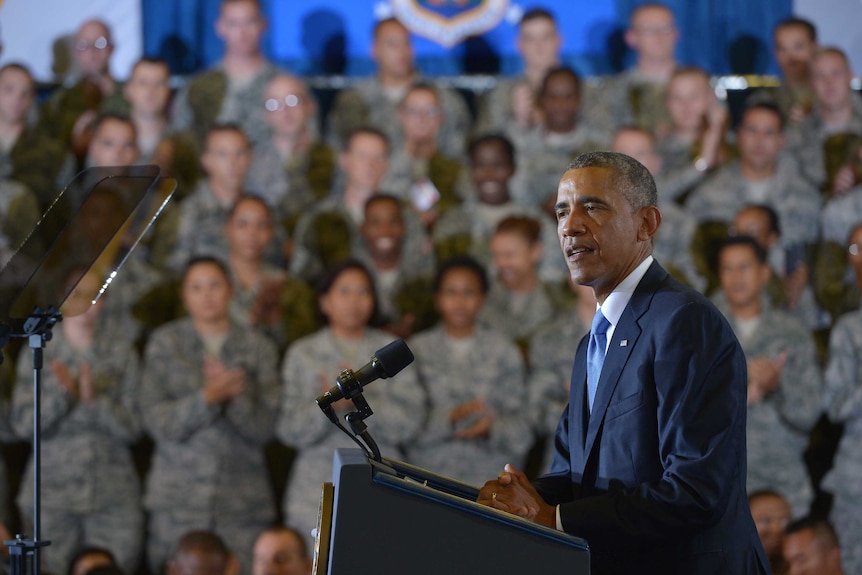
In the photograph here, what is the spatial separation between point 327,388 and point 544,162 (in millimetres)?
1738

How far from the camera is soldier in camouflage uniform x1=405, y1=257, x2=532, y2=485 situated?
494 cm

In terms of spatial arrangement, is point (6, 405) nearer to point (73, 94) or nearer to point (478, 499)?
point (73, 94)

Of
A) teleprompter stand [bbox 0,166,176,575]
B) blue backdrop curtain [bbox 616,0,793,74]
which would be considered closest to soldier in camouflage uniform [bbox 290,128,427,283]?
blue backdrop curtain [bbox 616,0,793,74]

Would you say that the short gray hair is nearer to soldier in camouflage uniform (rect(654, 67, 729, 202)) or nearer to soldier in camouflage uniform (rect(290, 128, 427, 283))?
soldier in camouflage uniform (rect(290, 128, 427, 283))

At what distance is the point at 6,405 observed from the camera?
16.1 feet

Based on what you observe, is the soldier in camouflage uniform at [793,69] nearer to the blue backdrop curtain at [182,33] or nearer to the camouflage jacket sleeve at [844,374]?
the camouflage jacket sleeve at [844,374]

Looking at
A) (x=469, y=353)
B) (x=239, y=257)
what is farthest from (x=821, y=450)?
(x=239, y=257)

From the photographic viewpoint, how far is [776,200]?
213 inches

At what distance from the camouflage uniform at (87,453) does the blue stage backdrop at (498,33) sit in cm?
216

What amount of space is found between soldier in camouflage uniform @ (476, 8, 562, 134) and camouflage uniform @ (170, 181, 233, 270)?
5.01ft

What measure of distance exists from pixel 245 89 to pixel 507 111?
4.85 feet

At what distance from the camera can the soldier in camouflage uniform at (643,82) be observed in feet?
18.2

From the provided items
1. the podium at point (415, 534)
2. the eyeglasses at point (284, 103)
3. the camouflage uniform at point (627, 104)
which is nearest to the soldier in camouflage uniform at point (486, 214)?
the camouflage uniform at point (627, 104)

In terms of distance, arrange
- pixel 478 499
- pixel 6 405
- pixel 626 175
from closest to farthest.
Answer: pixel 478 499 < pixel 626 175 < pixel 6 405
